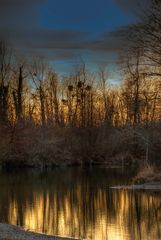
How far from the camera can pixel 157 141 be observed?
53.1 m

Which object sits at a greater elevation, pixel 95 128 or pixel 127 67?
pixel 127 67

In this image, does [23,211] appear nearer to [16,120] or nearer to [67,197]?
[67,197]

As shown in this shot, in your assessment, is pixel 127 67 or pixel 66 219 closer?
pixel 66 219

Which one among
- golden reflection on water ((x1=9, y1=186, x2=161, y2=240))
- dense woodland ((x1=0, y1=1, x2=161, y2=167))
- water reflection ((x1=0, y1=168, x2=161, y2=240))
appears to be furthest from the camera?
dense woodland ((x1=0, y1=1, x2=161, y2=167))

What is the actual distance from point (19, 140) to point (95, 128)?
17.8 metres

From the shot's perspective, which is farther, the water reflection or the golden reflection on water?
the water reflection

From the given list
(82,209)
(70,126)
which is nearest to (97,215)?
(82,209)

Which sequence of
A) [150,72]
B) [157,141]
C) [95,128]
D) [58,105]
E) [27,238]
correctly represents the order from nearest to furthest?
[27,238]
[150,72]
[157,141]
[95,128]
[58,105]

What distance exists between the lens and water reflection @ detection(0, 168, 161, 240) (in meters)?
23.1

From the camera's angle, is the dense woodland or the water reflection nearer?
the water reflection

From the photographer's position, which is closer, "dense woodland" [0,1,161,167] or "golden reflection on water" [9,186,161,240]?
"golden reflection on water" [9,186,161,240]

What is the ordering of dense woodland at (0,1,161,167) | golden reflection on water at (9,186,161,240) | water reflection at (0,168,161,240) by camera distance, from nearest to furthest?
golden reflection on water at (9,186,161,240) < water reflection at (0,168,161,240) < dense woodland at (0,1,161,167)

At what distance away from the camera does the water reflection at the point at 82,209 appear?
23.1m

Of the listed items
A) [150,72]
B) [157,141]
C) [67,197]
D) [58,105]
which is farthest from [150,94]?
[58,105]
